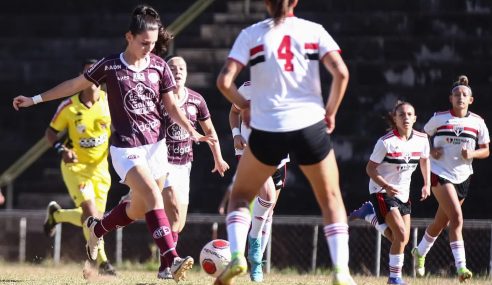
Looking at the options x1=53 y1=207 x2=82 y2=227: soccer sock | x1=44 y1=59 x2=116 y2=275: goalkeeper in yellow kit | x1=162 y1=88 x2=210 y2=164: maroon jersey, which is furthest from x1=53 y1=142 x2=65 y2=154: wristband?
x1=162 y1=88 x2=210 y2=164: maroon jersey

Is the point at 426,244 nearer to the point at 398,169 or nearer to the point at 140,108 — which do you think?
the point at 398,169

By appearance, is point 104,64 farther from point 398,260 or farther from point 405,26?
point 405,26

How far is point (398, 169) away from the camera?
11.9 m

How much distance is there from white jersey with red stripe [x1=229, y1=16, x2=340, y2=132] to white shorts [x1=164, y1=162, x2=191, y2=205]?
3743mm

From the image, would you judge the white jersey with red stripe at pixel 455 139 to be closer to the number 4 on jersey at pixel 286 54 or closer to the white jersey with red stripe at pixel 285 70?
the white jersey with red stripe at pixel 285 70

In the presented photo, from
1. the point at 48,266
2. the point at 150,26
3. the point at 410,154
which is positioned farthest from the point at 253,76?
the point at 48,266

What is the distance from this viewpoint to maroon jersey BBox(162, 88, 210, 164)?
11.4 m

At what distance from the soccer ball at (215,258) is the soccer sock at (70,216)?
3.57 metres

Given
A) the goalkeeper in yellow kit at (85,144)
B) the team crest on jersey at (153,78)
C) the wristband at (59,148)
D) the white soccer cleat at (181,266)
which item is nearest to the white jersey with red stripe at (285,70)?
the white soccer cleat at (181,266)

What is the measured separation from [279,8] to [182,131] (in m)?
3.96

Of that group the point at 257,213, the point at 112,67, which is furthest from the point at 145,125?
the point at 257,213

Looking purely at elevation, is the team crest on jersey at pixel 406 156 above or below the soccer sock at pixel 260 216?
above

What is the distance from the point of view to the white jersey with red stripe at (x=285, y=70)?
781 centimetres

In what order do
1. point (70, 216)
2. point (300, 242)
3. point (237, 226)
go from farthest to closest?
point (300, 242)
point (70, 216)
point (237, 226)
